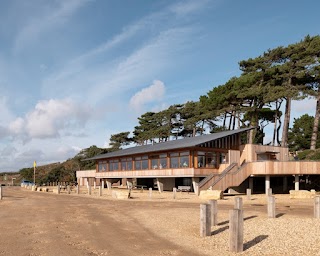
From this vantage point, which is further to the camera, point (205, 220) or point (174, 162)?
point (174, 162)

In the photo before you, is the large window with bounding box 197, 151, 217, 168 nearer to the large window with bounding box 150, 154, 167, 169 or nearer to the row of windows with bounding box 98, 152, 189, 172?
the row of windows with bounding box 98, 152, 189, 172

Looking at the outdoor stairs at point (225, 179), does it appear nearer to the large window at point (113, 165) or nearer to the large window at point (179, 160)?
the large window at point (179, 160)

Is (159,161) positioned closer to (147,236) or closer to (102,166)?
(102,166)

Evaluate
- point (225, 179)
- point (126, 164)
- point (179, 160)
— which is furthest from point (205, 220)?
point (126, 164)

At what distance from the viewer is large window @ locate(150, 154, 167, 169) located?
38531 mm

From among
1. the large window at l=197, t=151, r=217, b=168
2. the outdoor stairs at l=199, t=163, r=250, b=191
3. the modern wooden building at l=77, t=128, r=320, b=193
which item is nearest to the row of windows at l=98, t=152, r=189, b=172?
the modern wooden building at l=77, t=128, r=320, b=193

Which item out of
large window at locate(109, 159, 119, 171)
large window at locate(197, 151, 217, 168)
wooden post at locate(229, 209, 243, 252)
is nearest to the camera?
wooden post at locate(229, 209, 243, 252)

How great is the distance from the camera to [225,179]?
30.7 metres

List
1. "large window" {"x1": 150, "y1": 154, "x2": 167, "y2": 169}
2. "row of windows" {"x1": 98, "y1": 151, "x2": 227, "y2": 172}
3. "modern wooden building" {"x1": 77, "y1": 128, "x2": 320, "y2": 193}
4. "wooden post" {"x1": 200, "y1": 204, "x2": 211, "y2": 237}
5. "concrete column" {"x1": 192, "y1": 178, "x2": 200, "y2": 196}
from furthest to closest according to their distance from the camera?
"large window" {"x1": 150, "y1": 154, "x2": 167, "y2": 169} → "row of windows" {"x1": 98, "y1": 151, "x2": 227, "y2": 172} → "modern wooden building" {"x1": 77, "y1": 128, "x2": 320, "y2": 193} → "concrete column" {"x1": 192, "y1": 178, "x2": 200, "y2": 196} → "wooden post" {"x1": 200, "y1": 204, "x2": 211, "y2": 237}

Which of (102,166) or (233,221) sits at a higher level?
(233,221)

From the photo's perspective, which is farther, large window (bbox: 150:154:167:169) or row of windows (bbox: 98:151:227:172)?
large window (bbox: 150:154:167:169)

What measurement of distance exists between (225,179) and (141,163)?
14273 mm

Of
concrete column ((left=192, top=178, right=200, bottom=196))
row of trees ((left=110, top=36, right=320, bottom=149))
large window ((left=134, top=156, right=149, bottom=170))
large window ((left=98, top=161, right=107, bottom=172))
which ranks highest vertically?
row of trees ((left=110, top=36, right=320, bottom=149))

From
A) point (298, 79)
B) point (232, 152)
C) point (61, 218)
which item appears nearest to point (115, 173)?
point (232, 152)
